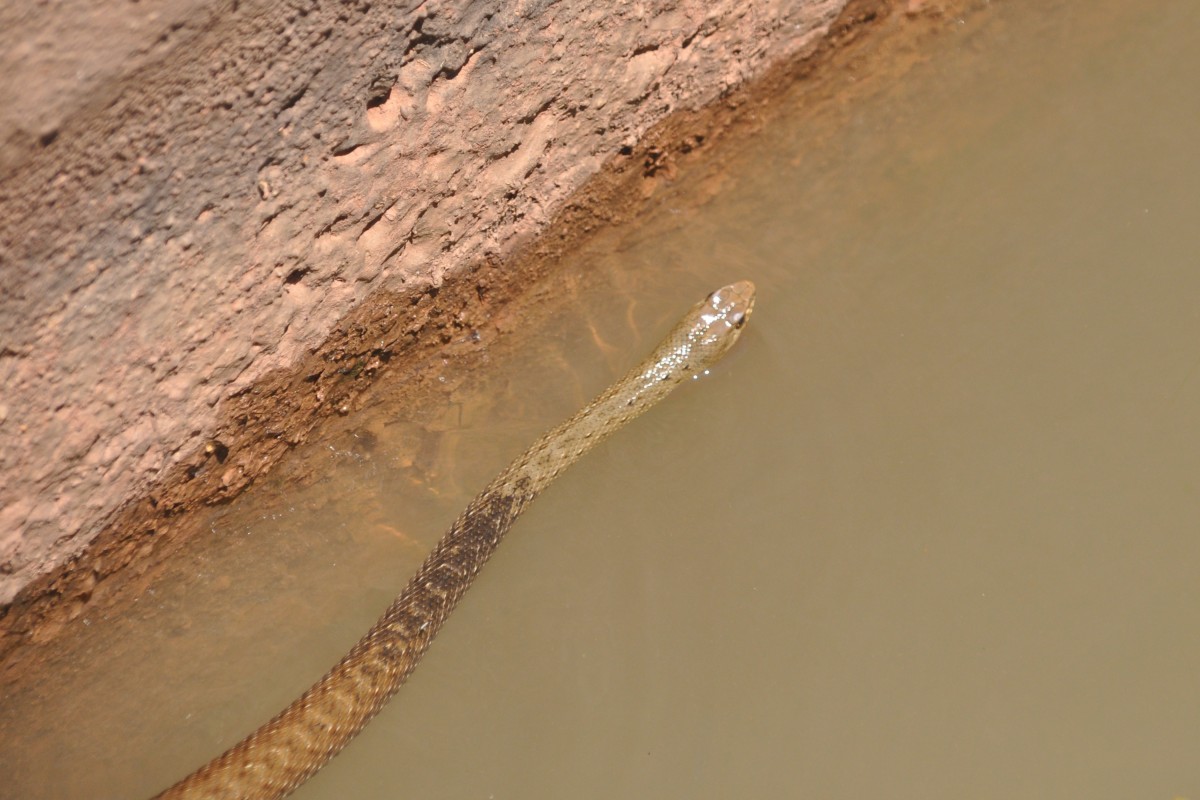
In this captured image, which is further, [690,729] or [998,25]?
[998,25]

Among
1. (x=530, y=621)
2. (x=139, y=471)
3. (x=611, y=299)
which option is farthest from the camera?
(x=611, y=299)

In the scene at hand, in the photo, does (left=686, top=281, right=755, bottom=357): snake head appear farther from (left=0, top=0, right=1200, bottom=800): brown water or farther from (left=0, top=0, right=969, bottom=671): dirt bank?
(left=0, top=0, right=969, bottom=671): dirt bank

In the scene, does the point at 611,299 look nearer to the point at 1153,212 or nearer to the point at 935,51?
the point at 935,51


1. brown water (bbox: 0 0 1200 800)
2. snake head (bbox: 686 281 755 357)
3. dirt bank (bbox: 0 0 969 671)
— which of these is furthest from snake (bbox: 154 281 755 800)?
dirt bank (bbox: 0 0 969 671)

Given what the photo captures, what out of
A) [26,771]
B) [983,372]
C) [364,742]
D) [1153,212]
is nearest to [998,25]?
[1153,212]

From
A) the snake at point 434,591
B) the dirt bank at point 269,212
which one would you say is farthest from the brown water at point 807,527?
the dirt bank at point 269,212

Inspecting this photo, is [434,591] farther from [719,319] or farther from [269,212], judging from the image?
[719,319]
